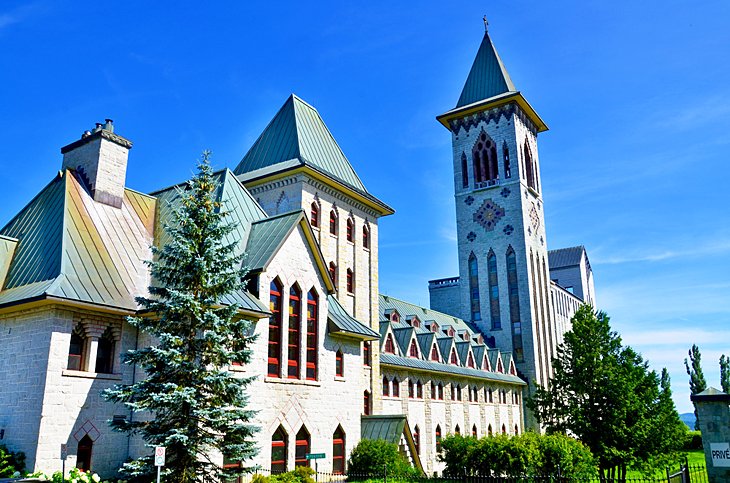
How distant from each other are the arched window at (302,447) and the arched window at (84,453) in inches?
302

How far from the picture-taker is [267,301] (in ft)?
77.8

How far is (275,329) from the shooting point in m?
24.2

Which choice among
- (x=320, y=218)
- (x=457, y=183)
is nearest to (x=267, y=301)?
(x=320, y=218)

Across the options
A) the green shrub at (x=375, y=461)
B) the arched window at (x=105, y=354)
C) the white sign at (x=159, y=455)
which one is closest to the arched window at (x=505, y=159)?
the green shrub at (x=375, y=461)

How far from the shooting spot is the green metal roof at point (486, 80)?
234 feet

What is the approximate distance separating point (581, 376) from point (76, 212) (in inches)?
1009

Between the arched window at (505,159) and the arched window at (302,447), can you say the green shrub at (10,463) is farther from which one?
the arched window at (505,159)

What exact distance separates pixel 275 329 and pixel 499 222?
48.1m

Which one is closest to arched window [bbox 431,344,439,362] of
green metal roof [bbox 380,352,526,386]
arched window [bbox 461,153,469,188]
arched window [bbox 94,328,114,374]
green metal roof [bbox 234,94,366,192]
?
green metal roof [bbox 380,352,526,386]

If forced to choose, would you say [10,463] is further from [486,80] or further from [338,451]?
[486,80]

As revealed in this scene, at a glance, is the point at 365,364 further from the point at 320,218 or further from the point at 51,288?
the point at 51,288

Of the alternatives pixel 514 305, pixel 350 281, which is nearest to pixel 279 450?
pixel 350 281

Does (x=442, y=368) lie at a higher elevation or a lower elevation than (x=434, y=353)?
lower

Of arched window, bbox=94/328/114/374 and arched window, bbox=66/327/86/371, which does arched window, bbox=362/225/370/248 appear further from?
arched window, bbox=66/327/86/371
